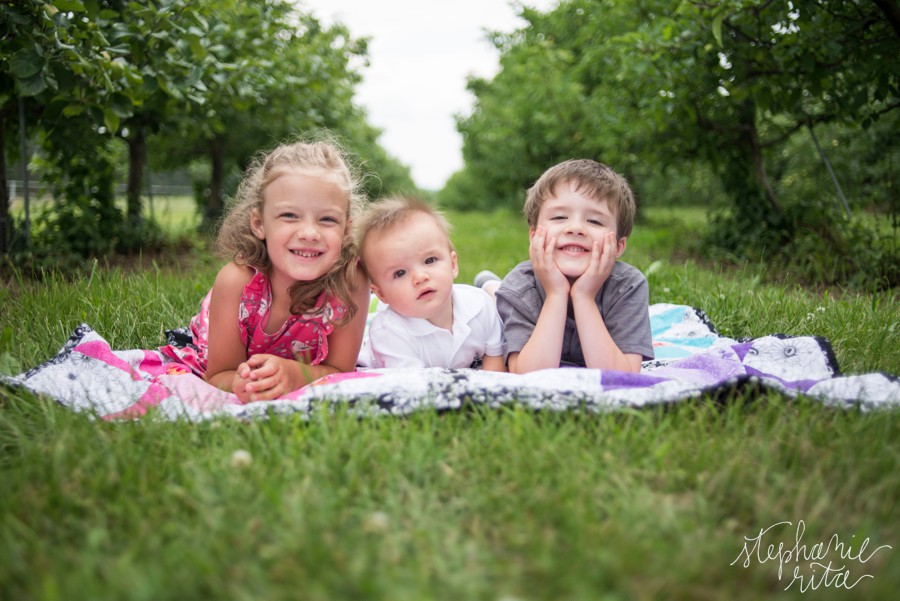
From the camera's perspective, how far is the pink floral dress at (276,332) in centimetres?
247

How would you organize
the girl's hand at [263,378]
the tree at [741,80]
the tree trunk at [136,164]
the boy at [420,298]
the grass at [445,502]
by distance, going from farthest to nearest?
1. the tree trunk at [136,164]
2. the tree at [741,80]
3. the boy at [420,298]
4. the girl's hand at [263,378]
5. the grass at [445,502]

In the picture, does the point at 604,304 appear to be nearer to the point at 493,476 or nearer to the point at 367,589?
the point at 493,476

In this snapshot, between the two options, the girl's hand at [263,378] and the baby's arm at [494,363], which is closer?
the girl's hand at [263,378]

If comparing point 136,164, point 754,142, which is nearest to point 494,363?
point 754,142

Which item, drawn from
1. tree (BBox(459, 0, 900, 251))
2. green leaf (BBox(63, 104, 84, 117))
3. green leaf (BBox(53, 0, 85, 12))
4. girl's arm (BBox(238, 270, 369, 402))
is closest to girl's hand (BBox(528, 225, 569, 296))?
girl's arm (BBox(238, 270, 369, 402))

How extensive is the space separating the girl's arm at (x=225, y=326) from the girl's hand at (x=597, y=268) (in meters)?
1.26

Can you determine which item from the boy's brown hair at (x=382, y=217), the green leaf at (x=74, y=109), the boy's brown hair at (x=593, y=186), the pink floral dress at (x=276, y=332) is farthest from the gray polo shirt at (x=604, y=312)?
the green leaf at (x=74, y=109)

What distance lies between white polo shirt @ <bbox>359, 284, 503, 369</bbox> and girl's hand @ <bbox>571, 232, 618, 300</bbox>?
0.42 m

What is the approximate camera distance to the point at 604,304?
2.55 meters

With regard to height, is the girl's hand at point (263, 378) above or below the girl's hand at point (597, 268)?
below

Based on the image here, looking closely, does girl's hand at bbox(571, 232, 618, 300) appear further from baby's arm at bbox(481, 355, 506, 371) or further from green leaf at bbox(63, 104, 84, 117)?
green leaf at bbox(63, 104, 84, 117)

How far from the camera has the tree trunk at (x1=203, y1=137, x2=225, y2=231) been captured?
8023mm

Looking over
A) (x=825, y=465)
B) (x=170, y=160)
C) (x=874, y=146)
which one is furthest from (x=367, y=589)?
(x=170, y=160)

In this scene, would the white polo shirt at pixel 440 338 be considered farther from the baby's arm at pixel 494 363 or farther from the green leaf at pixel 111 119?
the green leaf at pixel 111 119
